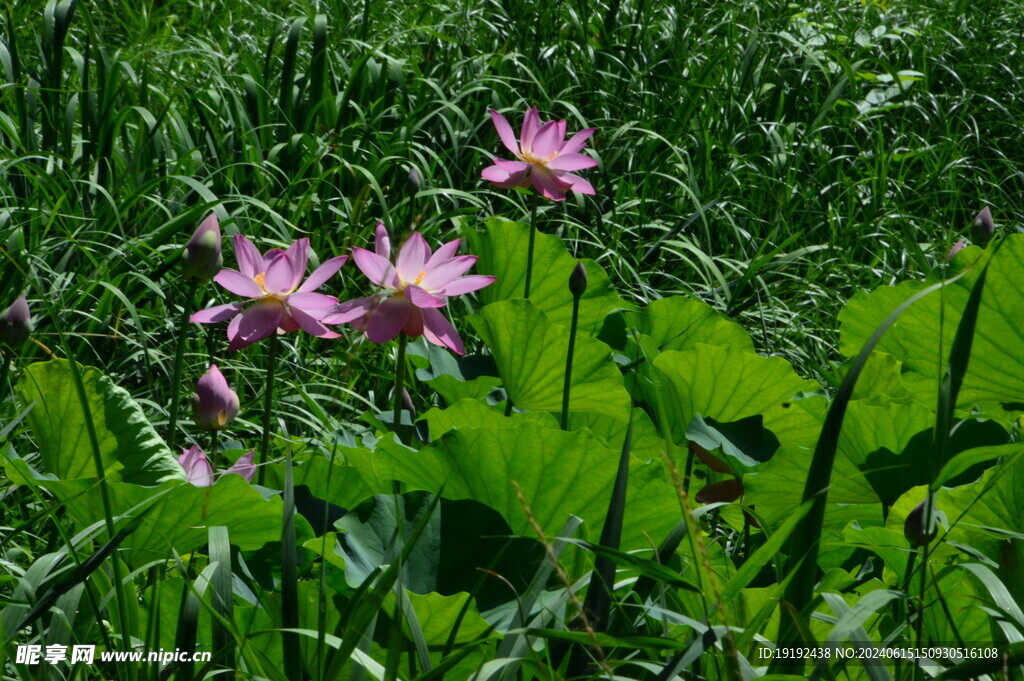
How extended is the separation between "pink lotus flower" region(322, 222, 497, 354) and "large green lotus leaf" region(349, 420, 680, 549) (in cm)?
12

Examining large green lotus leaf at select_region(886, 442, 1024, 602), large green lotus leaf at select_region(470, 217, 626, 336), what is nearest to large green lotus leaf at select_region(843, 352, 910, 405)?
→ large green lotus leaf at select_region(886, 442, 1024, 602)

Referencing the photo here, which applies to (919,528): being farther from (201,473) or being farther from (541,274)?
(541,274)

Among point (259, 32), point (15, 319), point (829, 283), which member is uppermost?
point (15, 319)

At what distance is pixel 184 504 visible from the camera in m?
0.95

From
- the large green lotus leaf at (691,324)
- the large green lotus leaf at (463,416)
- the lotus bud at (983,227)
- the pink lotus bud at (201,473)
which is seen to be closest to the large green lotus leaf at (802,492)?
the large green lotus leaf at (463,416)

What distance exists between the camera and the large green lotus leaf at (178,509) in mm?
927

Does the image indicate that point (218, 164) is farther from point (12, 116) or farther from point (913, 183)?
point (913, 183)

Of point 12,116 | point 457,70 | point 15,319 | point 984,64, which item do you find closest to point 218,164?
point 12,116

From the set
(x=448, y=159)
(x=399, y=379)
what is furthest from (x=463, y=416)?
(x=448, y=159)

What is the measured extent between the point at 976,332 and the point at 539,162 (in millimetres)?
666

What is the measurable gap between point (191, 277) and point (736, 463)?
2.25ft

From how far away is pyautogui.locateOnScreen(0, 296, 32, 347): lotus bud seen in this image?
1.10 metres

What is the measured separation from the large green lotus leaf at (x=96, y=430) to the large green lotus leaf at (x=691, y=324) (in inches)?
30.8

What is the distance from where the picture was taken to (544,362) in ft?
4.39
